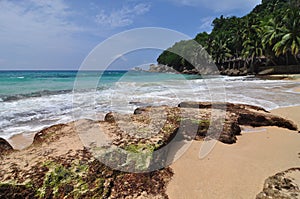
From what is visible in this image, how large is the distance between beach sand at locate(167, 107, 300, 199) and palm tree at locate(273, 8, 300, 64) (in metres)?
24.3

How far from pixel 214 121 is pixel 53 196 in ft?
11.2

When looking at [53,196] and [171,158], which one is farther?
[171,158]

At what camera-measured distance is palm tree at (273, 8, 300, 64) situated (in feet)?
75.5

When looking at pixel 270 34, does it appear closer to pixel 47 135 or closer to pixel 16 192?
pixel 47 135

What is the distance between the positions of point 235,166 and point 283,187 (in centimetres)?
80

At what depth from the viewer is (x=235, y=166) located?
310 cm

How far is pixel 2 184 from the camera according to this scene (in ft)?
7.29

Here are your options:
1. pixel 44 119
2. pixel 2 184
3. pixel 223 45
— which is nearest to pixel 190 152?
pixel 2 184

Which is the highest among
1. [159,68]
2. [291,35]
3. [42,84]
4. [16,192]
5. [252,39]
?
[252,39]

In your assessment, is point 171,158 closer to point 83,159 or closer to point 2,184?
point 83,159

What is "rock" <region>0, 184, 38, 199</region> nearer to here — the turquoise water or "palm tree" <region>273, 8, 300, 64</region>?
the turquoise water

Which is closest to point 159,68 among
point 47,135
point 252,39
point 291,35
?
point 252,39

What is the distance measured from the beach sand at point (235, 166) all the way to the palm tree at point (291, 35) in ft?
79.7

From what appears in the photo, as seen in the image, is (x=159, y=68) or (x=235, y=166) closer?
(x=235, y=166)
